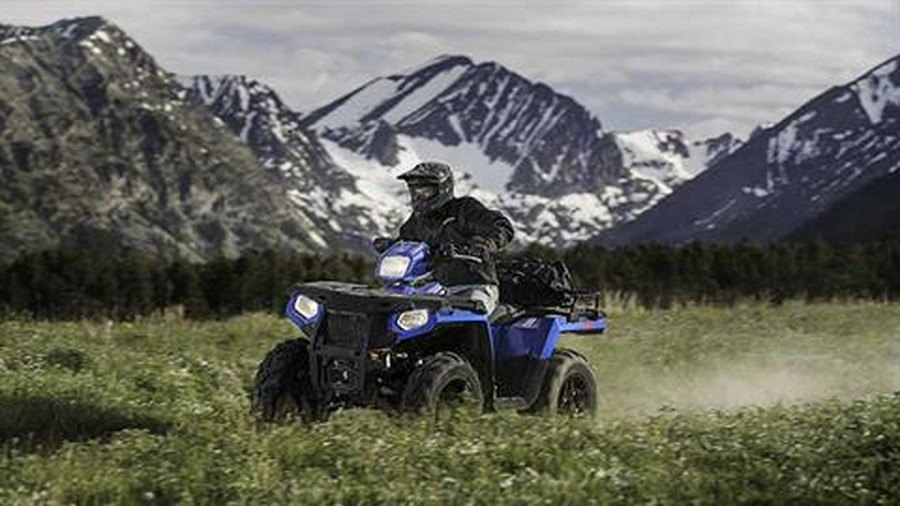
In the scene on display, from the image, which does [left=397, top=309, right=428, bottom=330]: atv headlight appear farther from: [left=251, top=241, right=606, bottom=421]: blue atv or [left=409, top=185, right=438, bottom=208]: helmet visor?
[left=409, top=185, right=438, bottom=208]: helmet visor

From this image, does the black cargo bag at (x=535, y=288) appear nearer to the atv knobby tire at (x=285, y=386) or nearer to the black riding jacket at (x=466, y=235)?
the black riding jacket at (x=466, y=235)

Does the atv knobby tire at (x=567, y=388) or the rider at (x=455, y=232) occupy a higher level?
the rider at (x=455, y=232)

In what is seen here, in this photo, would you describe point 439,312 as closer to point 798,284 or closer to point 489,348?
point 489,348

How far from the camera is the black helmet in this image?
44.6 feet

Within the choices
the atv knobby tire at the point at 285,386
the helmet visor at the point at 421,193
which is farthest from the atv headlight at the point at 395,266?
the atv knobby tire at the point at 285,386

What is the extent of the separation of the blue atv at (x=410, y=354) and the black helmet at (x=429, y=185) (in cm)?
66

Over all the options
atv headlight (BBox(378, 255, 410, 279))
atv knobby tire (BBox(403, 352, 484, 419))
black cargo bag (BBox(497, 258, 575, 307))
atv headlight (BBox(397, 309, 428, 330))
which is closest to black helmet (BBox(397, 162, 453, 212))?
atv headlight (BBox(378, 255, 410, 279))

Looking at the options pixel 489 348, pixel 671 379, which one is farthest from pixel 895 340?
pixel 489 348

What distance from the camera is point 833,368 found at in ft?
63.2

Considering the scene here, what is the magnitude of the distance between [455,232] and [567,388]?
2.14 metres

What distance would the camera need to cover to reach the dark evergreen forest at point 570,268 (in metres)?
48.5

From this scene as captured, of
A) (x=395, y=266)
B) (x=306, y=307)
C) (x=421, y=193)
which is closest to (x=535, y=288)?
(x=421, y=193)

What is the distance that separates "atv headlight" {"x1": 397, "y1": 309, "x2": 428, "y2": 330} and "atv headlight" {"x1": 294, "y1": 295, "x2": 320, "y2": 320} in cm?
104

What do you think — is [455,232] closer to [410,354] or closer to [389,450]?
[410,354]
